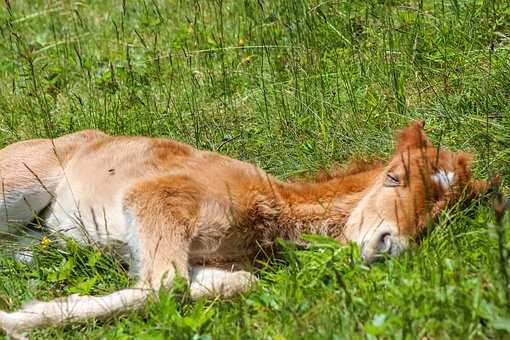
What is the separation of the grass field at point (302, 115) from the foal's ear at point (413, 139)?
397 mm

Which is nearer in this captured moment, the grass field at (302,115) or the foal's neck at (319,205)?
the grass field at (302,115)

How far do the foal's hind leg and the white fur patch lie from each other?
1.29 meters

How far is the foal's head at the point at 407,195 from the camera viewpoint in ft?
16.3

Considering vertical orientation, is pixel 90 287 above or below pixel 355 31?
below

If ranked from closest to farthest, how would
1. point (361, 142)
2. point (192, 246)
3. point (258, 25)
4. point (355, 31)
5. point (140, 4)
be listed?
1. point (192, 246)
2. point (361, 142)
3. point (355, 31)
4. point (258, 25)
5. point (140, 4)

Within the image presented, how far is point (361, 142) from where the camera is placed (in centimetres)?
648

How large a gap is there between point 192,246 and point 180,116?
2033 mm

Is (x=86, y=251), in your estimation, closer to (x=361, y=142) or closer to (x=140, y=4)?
(x=361, y=142)

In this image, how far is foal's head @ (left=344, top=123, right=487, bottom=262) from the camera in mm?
4965

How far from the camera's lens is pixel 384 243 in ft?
16.3

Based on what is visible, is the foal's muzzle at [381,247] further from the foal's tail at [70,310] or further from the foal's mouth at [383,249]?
the foal's tail at [70,310]

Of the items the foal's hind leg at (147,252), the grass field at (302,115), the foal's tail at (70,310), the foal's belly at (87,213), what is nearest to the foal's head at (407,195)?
the grass field at (302,115)

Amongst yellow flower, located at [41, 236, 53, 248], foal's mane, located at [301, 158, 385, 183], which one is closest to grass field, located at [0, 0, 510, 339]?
yellow flower, located at [41, 236, 53, 248]

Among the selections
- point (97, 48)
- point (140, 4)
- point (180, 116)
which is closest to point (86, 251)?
point (180, 116)
